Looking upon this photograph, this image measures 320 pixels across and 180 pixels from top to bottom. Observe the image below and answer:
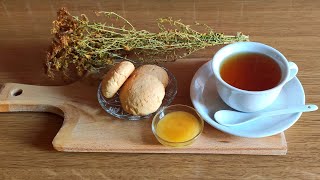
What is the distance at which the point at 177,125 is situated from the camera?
31.0 inches

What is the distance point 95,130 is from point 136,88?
0.38ft

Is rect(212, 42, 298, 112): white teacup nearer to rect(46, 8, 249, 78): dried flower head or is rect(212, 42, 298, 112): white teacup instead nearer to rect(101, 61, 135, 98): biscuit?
rect(46, 8, 249, 78): dried flower head

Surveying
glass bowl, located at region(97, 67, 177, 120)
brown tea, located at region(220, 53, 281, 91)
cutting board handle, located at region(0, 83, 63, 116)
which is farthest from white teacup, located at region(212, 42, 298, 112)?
cutting board handle, located at region(0, 83, 63, 116)

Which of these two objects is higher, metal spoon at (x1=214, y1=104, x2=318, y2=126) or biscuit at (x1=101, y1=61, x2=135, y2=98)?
biscuit at (x1=101, y1=61, x2=135, y2=98)

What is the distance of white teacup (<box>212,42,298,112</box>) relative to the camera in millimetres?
739

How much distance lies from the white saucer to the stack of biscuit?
79mm

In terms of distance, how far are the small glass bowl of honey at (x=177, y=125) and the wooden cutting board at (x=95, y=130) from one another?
2cm

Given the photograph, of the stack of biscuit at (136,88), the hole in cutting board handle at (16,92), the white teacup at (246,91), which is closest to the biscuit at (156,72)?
the stack of biscuit at (136,88)

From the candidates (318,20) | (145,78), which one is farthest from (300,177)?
(318,20)

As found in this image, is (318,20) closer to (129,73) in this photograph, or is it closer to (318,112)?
(318,112)

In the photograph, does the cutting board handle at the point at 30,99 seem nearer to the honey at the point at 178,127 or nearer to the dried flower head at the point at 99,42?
the dried flower head at the point at 99,42

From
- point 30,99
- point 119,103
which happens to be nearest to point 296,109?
point 119,103

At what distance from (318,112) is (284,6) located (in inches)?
17.3

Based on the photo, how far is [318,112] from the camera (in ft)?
2.71
